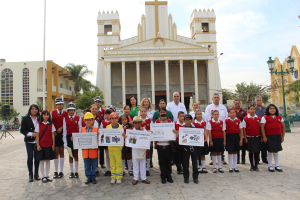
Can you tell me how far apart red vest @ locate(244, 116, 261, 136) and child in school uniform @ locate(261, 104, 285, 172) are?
142mm

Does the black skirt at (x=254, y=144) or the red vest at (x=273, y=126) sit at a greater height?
the red vest at (x=273, y=126)

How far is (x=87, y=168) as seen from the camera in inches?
221

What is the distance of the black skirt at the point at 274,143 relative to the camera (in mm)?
6281

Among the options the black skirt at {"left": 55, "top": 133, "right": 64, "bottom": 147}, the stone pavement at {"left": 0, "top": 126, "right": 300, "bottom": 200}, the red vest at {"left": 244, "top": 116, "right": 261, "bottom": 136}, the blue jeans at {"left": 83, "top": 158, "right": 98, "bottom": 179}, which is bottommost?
the stone pavement at {"left": 0, "top": 126, "right": 300, "bottom": 200}

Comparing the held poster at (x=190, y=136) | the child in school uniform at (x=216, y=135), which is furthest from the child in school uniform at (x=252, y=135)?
the held poster at (x=190, y=136)

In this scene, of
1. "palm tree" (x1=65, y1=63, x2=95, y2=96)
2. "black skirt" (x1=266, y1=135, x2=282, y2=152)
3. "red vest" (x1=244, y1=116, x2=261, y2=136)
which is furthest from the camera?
"palm tree" (x1=65, y1=63, x2=95, y2=96)

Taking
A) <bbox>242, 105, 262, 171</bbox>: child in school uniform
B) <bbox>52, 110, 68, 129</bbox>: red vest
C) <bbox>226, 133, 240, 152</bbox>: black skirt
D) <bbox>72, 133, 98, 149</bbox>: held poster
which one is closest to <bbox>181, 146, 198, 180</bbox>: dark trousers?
<bbox>226, 133, 240, 152</bbox>: black skirt

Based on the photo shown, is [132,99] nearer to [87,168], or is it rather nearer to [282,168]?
[87,168]

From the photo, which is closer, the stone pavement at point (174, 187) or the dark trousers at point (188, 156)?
the stone pavement at point (174, 187)

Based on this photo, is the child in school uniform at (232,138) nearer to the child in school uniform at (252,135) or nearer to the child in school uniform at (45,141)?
the child in school uniform at (252,135)

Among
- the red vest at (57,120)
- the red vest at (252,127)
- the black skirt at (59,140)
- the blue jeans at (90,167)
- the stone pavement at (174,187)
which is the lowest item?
the stone pavement at (174,187)

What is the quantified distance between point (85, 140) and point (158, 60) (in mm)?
29242

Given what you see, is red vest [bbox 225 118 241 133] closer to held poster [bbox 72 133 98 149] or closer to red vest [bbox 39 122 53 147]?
held poster [bbox 72 133 98 149]

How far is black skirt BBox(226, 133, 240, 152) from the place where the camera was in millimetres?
6348
